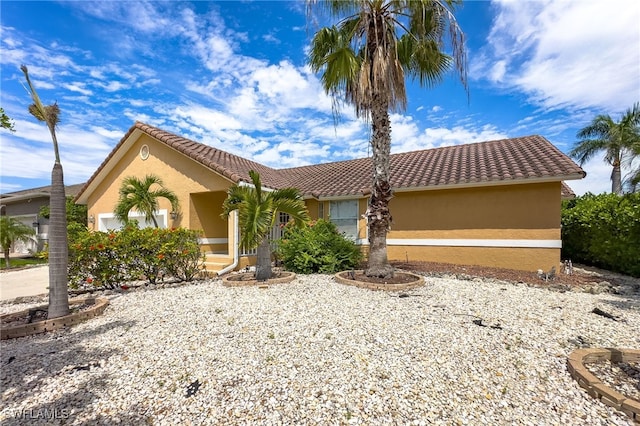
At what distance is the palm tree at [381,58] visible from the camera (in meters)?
7.82

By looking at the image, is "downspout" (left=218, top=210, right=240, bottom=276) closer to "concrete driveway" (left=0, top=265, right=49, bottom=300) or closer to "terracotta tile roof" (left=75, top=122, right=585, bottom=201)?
"terracotta tile roof" (left=75, top=122, right=585, bottom=201)

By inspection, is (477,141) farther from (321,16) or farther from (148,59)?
(148,59)

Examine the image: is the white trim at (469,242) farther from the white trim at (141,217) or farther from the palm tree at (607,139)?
the palm tree at (607,139)

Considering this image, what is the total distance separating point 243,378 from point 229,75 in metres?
12.0

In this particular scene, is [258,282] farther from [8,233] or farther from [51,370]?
[8,233]

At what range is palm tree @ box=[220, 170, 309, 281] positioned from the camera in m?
7.87

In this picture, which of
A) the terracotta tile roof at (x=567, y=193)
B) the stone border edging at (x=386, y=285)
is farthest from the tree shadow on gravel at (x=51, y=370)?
the terracotta tile roof at (x=567, y=193)

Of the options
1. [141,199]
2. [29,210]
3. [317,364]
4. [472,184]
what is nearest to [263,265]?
[317,364]

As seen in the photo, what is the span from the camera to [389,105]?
8430mm

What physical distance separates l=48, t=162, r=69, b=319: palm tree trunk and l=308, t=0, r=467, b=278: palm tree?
6.93 m

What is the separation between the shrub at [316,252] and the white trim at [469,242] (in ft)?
9.02

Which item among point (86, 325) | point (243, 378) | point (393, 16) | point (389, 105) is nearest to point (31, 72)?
point (86, 325)

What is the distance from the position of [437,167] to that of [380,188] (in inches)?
247

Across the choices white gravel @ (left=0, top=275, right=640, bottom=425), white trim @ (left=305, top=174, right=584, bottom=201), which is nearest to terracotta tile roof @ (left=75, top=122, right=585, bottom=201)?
white trim @ (left=305, top=174, right=584, bottom=201)
